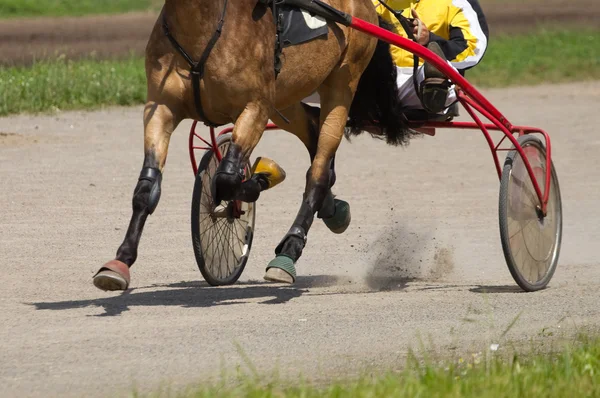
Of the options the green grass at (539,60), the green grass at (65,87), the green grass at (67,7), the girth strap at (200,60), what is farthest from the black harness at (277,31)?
the green grass at (67,7)

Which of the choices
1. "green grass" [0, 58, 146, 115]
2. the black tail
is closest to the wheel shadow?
the black tail

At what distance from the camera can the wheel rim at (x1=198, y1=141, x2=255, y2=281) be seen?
6684 mm

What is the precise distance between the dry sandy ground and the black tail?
34.8 inches

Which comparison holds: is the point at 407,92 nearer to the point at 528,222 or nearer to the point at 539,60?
the point at 528,222

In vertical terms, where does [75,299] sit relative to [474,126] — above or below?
below

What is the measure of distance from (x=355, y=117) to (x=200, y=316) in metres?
1.87

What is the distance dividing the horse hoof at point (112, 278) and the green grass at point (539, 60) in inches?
490

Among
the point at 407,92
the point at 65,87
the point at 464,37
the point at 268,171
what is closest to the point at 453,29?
the point at 464,37

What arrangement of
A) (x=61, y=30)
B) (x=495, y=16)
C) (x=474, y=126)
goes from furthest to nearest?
(x=495, y=16) < (x=61, y=30) < (x=474, y=126)

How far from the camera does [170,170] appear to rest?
37.2 feet

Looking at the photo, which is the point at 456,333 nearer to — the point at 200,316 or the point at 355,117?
the point at 200,316

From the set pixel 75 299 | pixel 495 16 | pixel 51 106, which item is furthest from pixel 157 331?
pixel 495 16

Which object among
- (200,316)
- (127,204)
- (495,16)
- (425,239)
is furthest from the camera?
(495,16)

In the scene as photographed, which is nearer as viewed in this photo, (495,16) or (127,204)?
(127,204)
